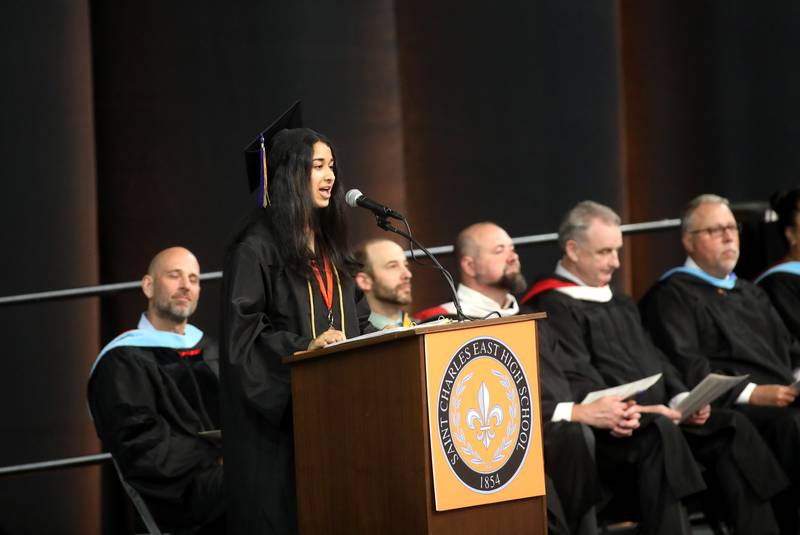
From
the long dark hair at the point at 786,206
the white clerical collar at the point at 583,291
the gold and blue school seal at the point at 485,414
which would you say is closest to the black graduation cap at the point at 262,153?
the gold and blue school seal at the point at 485,414

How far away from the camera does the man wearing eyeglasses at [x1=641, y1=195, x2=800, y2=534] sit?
553cm

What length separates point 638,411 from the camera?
4.86m

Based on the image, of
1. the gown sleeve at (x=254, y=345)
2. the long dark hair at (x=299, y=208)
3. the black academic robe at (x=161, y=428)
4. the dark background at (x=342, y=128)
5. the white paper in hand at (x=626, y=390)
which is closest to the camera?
the gown sleeve at (x=254, y=345)

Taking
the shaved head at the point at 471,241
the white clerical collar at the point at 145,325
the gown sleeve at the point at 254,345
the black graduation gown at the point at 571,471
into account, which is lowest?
the black graduation gown at the point at 571,471

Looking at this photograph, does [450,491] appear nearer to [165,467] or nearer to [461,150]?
[165,467]

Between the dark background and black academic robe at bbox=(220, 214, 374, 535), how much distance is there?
2.93 meters

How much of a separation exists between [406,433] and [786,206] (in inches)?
143

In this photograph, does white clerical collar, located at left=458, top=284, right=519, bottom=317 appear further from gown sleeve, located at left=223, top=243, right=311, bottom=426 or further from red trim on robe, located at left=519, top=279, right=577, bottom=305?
gown sleeve, located at left=223, top=243, right=311, bottom=426

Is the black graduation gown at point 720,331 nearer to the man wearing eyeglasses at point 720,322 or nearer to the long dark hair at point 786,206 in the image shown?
the man wearing eyeglasses at point 720,322

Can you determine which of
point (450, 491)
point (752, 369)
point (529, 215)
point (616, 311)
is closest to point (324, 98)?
point (529, 215)

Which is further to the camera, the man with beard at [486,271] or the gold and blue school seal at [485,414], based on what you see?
the man with beard at [486,271]

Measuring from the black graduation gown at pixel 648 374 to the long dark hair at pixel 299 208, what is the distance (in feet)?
5.45

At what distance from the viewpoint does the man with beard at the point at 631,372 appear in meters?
4.96

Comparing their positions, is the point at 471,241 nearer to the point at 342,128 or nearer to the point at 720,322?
the point at 720,322
